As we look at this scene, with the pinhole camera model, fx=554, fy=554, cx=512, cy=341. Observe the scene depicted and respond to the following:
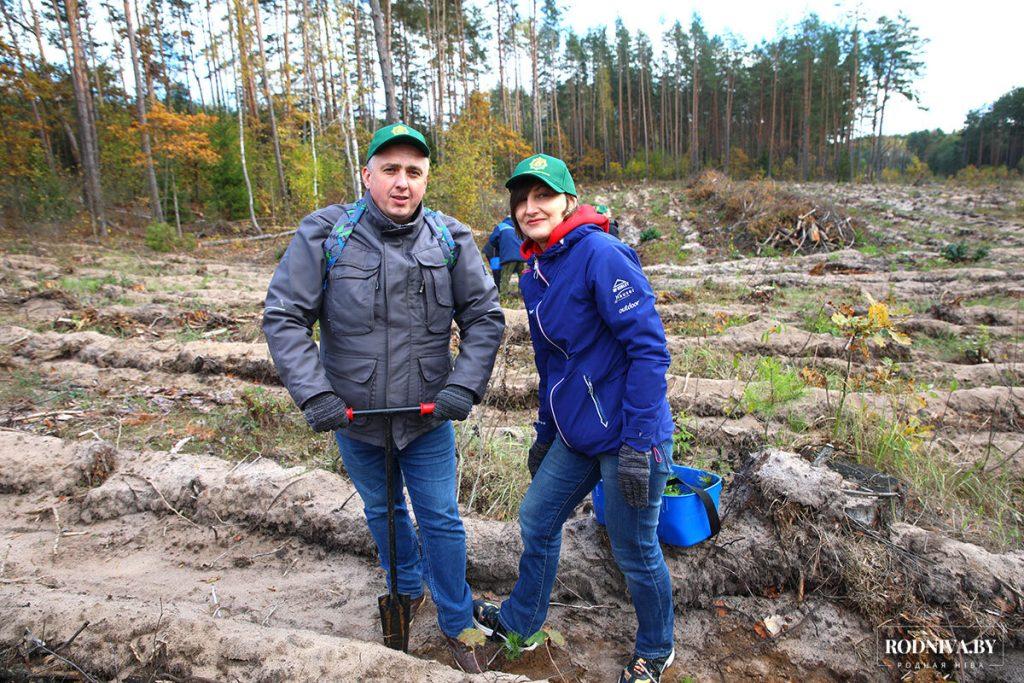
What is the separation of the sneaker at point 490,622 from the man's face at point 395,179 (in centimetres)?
191

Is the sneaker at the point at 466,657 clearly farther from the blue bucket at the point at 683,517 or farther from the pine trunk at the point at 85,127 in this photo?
the pine trunk at the point at 85,127

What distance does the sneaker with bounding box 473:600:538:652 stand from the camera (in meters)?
2.66

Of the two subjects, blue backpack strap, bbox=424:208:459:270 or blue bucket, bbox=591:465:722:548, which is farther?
blue bucket, bbox=591:465:722:548

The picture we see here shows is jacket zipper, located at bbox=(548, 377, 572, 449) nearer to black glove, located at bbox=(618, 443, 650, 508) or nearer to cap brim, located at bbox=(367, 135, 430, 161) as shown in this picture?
black glove, located at bbox=(618, 443, 650, 508)

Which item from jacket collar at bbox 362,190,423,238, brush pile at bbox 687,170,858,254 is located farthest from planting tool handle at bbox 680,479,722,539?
brush pile at bbox 687,170,858,254

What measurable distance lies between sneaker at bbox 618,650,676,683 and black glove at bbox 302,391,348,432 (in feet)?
5.32

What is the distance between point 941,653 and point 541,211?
2596 mm

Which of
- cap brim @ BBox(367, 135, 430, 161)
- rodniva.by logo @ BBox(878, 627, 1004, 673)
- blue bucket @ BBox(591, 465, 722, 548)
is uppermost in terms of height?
cap brim @ BBox(367, 135, 430, 161)

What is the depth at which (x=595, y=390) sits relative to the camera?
2.16 metres

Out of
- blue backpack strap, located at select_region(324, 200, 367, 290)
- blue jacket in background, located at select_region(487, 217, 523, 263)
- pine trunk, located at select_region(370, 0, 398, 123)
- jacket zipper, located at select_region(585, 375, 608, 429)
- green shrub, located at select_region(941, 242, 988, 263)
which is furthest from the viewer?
green shrub, located at select_region(941, 242, 988, 263)

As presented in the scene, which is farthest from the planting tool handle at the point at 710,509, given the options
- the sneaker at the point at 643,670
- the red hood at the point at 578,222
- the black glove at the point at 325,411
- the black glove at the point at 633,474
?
the black glove at the point at 325,411

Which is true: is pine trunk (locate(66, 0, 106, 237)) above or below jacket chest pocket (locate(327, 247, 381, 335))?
above

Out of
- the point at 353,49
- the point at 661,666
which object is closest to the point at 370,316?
the point at 661,666

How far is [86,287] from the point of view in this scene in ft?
32.6
